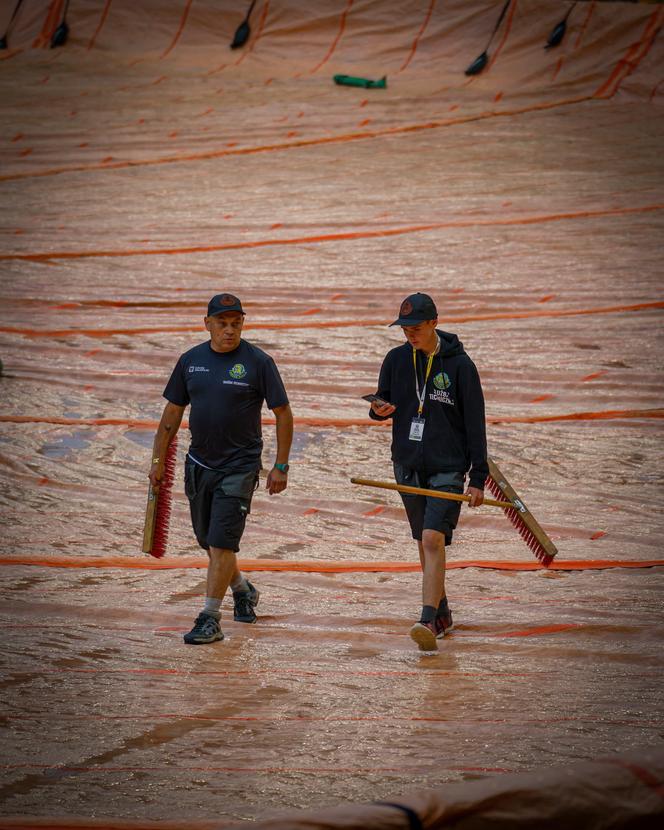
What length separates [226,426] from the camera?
4258mm

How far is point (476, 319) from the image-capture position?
926cm

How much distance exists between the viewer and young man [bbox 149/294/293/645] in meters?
4.24

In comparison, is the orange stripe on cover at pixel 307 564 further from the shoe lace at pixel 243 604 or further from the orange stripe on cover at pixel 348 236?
the orange stripe on cover at pixel 348 236

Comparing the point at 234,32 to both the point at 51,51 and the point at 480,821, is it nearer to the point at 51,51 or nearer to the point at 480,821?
the point at 51,51

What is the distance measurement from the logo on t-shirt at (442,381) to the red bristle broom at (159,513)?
3.31 feet

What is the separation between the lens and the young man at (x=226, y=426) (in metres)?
4.24

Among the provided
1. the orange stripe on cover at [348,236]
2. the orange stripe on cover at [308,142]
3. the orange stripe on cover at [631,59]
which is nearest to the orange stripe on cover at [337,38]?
the orange stripe on cover at [308,142]

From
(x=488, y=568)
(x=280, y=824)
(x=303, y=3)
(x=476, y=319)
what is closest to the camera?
(x=280, y=824)

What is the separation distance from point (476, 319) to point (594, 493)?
312 cm

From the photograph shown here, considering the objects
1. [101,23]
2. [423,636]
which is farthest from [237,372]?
[101,23]

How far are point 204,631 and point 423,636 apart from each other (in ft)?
2.48

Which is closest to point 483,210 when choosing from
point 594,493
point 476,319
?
point 476,319

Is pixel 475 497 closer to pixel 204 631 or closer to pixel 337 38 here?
pixel 204 631

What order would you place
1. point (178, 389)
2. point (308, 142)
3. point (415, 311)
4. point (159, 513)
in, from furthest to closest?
point (308, 142) → point (159, 513) → point (178, 389) → point (415, 311)
